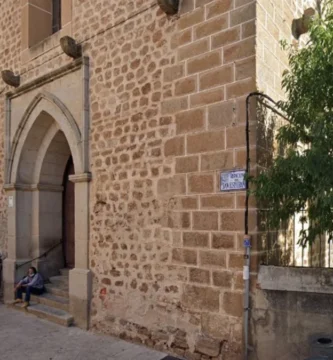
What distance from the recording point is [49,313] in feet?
20.4

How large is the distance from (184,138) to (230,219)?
1.09m

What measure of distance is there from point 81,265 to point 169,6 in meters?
3.67

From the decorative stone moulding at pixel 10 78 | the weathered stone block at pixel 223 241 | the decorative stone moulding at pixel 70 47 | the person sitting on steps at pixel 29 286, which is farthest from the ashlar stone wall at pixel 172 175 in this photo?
the decorative stone moulding at pixel 10 78

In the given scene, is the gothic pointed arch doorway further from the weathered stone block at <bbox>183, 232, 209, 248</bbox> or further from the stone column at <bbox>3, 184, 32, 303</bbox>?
the weathered stone block at <bbox>183, 232, 209, 248</bbox>

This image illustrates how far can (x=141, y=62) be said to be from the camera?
17.0 feet

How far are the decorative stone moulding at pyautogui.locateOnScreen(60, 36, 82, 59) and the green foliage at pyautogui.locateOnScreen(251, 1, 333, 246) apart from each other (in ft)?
11.1

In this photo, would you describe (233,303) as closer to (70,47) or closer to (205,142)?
(205,142)

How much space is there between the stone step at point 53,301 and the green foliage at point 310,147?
12.8 ft

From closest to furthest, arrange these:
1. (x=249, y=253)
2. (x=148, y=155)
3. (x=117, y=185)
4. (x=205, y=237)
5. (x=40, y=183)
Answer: (x=249, y=253) < (x=205, y=237) < (x=148, y=155) < (x=117, y=185) < (x=40, y=183)

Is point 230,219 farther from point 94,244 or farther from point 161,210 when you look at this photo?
point 94,244

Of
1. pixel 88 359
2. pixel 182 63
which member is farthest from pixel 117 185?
pixel 88 359

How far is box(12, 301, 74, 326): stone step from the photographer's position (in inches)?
232

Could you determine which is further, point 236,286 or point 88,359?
point 88,359

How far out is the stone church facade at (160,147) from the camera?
165 inches
